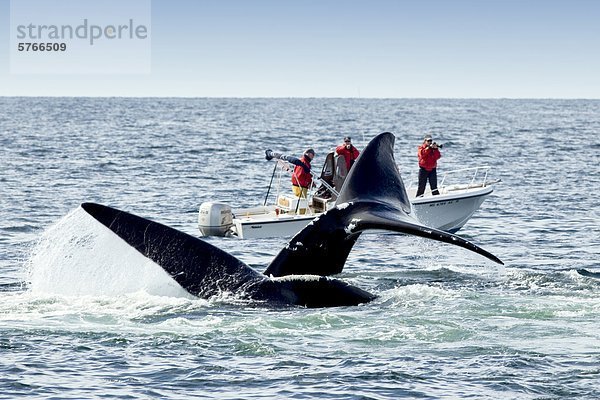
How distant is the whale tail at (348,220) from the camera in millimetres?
15539

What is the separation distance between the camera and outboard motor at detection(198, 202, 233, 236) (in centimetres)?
2630

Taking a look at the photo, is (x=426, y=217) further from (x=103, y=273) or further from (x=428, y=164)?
(x=103, y=273)

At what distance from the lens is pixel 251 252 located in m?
24.4

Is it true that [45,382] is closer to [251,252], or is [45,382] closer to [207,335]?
[207,335]

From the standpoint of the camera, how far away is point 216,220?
26359mm

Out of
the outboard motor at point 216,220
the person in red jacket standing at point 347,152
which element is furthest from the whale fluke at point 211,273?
the outboard motor at point 216,220

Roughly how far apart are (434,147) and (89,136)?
179 feet

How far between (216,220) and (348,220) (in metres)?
11.1

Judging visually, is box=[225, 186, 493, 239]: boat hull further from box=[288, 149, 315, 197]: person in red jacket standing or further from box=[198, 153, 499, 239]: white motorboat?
box=[288, 149, 315, 197]: person in red jacket standing

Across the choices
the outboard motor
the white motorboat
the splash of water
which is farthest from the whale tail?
the outboard motor

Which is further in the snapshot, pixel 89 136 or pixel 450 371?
pixel 89 136

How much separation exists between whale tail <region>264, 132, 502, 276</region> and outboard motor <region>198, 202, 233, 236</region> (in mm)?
→ 10282

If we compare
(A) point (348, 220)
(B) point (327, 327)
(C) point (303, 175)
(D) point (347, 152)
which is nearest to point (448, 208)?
(D) point (347, 152)

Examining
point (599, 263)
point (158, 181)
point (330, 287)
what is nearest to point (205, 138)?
point (158, 181)
